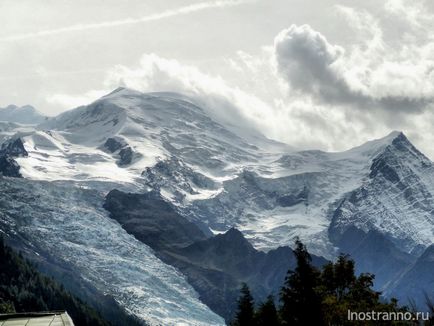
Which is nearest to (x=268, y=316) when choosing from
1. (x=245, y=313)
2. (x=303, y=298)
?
(x=245, y=313)

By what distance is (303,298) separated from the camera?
3142 inches

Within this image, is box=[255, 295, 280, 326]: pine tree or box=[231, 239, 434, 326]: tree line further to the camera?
box=[255, 295, 280, 326]: pine tree

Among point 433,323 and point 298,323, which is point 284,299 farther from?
point 433,323

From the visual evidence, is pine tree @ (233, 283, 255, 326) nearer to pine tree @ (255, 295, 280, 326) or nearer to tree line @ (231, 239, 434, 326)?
pine tree @ (255, 295, 280, 326)

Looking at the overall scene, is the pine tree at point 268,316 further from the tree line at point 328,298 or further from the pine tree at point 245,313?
the tree line at point 328,298

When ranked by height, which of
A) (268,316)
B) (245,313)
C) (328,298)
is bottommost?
(268,316)

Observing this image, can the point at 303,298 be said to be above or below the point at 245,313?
above

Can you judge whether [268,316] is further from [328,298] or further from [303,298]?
[328,298]

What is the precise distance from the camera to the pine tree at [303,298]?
7900 centimetres

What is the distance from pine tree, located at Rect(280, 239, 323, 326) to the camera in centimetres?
7900

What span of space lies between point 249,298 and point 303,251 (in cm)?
2199

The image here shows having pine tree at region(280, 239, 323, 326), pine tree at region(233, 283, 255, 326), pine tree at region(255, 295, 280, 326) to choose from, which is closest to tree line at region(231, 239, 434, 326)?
pine tree at region(280, 239, 323, 326)

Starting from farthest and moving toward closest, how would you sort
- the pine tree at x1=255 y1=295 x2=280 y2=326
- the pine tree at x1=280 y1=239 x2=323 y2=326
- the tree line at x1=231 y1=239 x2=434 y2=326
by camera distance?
1. the pine tree at x1=255 y1=295 x2=280 y2=326
2. the pine tree at x1=280 y1=239 x2=323 y2=326
3. the tree line at x1=231 y1=239 x2=434 y2=326

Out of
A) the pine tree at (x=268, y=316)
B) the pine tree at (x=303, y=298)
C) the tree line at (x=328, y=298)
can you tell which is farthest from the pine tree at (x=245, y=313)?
the pine tree at (x=303, y=298)
